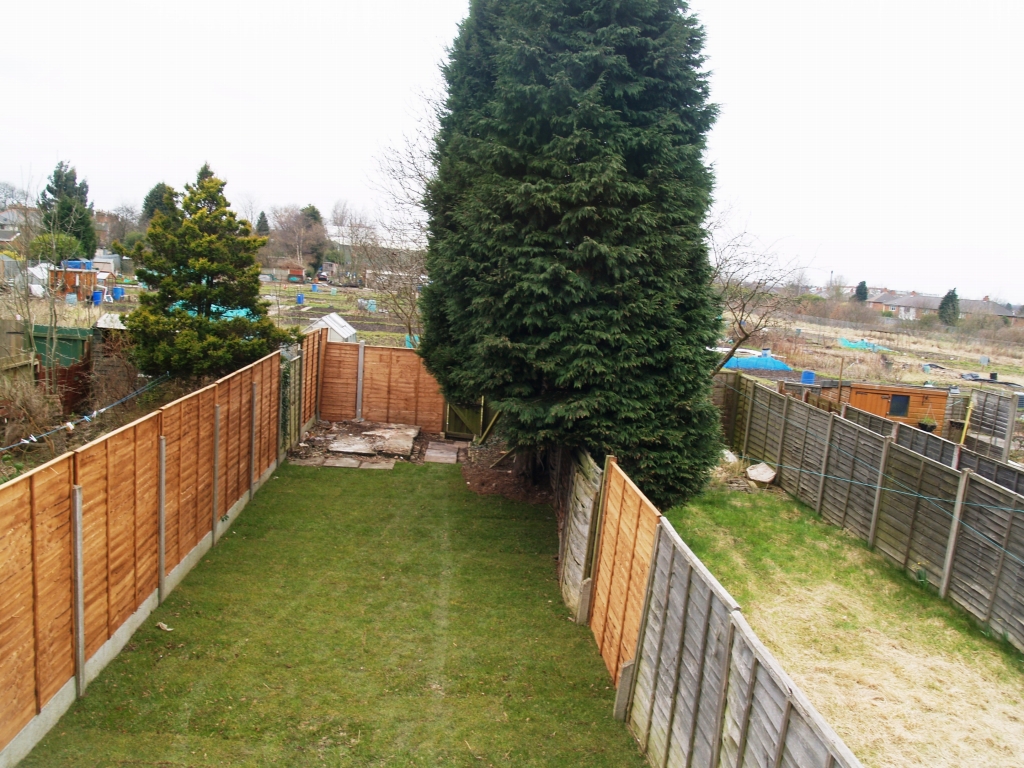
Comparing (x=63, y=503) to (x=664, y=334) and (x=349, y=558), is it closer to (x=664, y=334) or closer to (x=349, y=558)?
(x=349, y=558)

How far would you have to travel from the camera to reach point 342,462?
12.8m

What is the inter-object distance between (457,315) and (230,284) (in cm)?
530

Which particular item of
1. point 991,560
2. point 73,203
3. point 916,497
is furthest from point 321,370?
point 73,203

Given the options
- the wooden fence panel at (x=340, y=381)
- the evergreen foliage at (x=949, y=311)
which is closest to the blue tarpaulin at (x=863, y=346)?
the evergreen foliage at (x=949, y=311)

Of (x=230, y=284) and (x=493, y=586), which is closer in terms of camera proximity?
(x=493, y=586)

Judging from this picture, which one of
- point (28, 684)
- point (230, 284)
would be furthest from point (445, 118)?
point (28, 684)

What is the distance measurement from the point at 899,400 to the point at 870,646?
11.4 meters

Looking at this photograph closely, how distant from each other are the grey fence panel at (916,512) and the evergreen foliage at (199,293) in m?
10.4

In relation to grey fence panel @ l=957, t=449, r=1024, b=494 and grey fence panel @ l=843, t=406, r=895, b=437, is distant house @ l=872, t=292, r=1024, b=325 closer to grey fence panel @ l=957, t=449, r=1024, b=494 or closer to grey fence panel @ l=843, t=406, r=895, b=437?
grey fence panel @ l=843, t=406, r=895, b=437

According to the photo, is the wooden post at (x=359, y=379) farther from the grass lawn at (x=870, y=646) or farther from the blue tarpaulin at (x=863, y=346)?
the blue tarpaulin at (x=863, y=346)

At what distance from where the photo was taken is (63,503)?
193 inches

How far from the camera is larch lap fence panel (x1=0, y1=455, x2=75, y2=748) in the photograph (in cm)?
425

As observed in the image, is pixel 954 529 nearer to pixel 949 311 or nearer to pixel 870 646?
pixel 870 646

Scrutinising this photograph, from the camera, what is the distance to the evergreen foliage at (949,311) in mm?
58719
